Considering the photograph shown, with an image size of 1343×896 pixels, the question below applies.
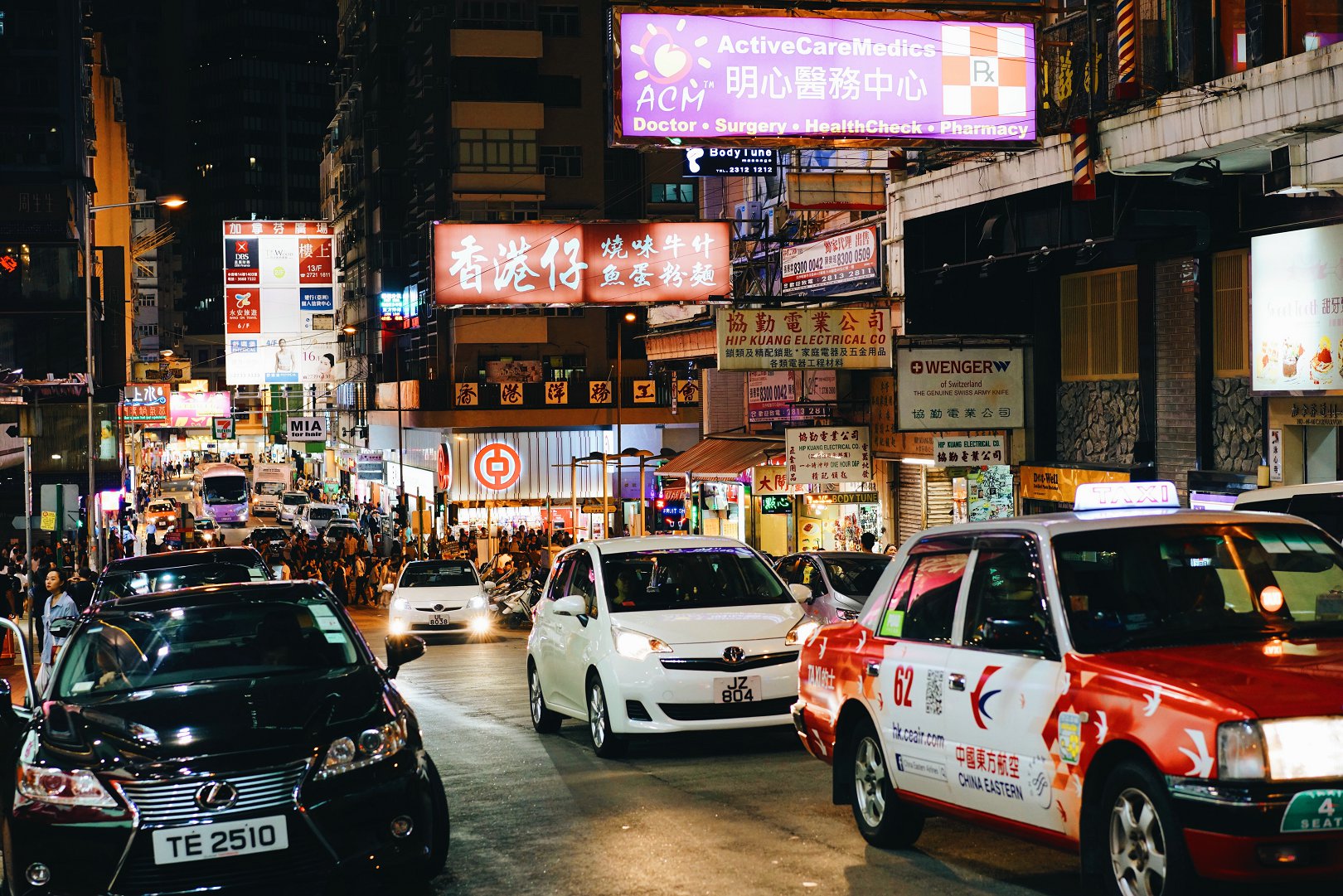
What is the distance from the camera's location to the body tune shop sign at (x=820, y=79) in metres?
17.8

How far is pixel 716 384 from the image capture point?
116ft

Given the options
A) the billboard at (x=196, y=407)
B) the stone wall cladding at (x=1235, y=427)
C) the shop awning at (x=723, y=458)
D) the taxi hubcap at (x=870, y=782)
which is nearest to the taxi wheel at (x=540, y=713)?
the taxi hubcap at (x=870, y=782)

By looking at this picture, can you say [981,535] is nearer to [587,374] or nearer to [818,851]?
[818,851]

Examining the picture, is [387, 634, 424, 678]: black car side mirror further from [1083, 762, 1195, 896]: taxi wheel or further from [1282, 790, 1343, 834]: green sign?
[1282, 790, 1343, 834]: green sign

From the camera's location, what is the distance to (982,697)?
7.57 metres

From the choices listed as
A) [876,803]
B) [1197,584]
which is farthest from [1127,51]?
[1197,584]

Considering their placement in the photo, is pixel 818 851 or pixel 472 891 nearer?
pixel 472 891

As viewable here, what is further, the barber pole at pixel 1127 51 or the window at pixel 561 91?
the window at pixel 561 91

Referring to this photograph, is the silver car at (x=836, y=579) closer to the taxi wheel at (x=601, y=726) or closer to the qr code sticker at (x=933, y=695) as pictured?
the taxi wheel at (x=601, y=726)

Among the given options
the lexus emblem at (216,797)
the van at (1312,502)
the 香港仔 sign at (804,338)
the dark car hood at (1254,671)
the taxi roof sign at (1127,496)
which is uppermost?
the 香港仔 sign at (804,338)

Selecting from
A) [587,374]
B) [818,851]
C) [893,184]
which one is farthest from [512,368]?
[818,851]

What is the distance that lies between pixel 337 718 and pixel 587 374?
55.8 metres

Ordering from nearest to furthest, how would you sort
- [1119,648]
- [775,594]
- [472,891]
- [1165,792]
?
1. [1165,792]
2. [1119,648]
3. [472,891]
4. [775,594]

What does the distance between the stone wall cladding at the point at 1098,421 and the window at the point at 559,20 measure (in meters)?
42.4
